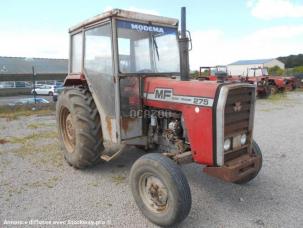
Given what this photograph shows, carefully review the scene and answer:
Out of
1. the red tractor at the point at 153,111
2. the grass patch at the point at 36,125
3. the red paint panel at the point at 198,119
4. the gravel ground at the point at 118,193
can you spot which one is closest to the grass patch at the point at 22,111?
the grass patch at the point at 36,125

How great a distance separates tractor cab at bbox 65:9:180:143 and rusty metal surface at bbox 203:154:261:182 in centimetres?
134

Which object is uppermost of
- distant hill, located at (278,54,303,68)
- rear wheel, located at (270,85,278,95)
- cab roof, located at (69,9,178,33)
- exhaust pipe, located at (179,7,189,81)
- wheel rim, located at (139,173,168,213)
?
distant hill, located at (278,54,303,68)

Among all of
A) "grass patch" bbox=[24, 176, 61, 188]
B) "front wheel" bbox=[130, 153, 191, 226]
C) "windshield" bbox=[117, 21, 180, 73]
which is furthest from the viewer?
"grass patch" bbox=[24, 176, 61, 188]

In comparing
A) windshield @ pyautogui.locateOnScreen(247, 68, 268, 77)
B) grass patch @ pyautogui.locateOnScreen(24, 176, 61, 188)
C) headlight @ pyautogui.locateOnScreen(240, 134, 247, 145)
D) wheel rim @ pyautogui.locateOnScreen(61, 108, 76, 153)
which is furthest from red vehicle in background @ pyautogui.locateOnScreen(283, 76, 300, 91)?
grass patch @ pyautogui.locateOnScreen(24, 176, 61, 188)

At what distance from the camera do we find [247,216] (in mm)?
3754

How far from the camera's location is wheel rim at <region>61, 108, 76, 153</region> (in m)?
5.46

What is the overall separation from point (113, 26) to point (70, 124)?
1.98 meters

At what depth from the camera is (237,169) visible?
3.74 metres

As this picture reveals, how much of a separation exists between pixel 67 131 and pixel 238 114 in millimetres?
3027

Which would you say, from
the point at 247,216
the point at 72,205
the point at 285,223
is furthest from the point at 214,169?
the point at 72,205

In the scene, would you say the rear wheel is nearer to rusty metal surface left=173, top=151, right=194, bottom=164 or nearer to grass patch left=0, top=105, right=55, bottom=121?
grass patch left=0, top=105, right=55, bottom=121

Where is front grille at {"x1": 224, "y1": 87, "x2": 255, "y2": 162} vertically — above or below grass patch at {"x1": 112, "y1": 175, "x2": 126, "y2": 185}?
above

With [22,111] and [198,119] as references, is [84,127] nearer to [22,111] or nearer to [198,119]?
[198,119]

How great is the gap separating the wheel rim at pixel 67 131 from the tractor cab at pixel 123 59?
84 centimetres
